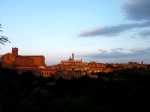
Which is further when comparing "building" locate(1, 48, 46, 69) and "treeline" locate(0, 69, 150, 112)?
"building" locate(1, 48, 46, 69)

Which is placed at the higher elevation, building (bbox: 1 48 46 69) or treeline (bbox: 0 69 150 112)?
building (bbox: 1 48 46 69)

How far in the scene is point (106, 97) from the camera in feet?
78.6

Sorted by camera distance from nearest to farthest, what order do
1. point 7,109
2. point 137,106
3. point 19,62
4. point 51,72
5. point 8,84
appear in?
1. point 7,109
2. point 8,84
3. point 137,106
4. point 51,72
5. point 19,62

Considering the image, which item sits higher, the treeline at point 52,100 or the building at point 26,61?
the building at point 26,61

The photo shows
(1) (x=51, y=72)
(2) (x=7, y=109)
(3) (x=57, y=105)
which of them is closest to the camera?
(2) (x=7, y=109)

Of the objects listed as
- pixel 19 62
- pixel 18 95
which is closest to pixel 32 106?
pixel 18 95

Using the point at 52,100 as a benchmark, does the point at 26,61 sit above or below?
above

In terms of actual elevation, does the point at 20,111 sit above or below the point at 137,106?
above

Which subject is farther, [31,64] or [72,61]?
[72,61]

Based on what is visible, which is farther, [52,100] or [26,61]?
[26,61]

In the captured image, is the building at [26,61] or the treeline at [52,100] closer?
the treeline at [52,100]

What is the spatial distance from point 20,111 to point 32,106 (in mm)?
364

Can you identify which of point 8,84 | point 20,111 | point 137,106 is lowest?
point 137,106

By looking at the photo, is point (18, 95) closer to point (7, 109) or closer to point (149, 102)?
point (7, 109)
